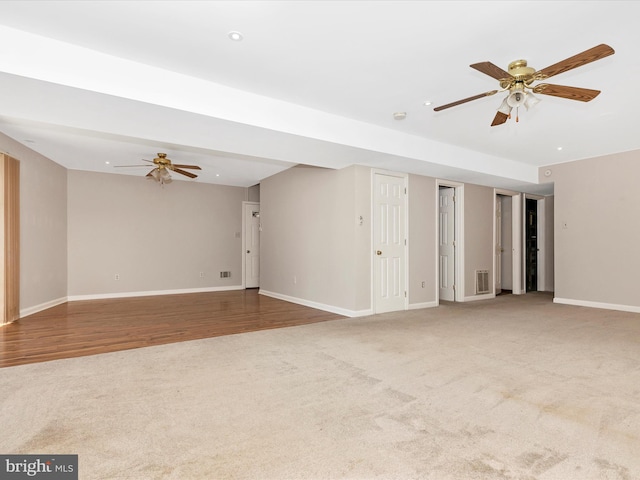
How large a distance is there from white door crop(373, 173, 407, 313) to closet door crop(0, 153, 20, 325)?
17.7 ft

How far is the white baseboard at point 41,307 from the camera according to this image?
5526 mm

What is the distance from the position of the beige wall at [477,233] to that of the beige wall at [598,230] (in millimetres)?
1196

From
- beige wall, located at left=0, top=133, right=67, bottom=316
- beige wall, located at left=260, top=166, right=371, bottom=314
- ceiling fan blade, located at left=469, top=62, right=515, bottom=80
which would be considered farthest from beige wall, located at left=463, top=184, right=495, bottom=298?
beige wall, located at left=0, top=133, right=67, bottom=316

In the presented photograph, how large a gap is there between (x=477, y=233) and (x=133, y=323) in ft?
21.6

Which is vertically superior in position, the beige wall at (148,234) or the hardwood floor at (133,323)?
the beige wall at (148,234)

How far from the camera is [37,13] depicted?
2.48m

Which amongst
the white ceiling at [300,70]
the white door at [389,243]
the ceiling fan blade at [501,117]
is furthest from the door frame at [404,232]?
the ceiling fan blade at [501,117]

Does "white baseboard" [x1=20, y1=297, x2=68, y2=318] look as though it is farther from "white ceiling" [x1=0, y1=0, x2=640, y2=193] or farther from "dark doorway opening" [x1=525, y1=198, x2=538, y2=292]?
"dark doorway opening" [x1=525, y1=198, x2=538, y2=292]

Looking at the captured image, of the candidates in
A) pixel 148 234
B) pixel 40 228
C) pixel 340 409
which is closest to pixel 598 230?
pixel 340 409

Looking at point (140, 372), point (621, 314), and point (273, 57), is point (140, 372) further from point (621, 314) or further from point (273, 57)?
point (621, 314)

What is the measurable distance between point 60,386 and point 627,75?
5725 mm

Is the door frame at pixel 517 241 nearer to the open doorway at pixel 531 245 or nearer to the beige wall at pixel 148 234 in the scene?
Result: the open doorway at pixel 531 245

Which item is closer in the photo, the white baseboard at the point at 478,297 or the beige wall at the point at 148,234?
the white baseboard at the point at 478,297

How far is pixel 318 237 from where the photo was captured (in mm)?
6324
